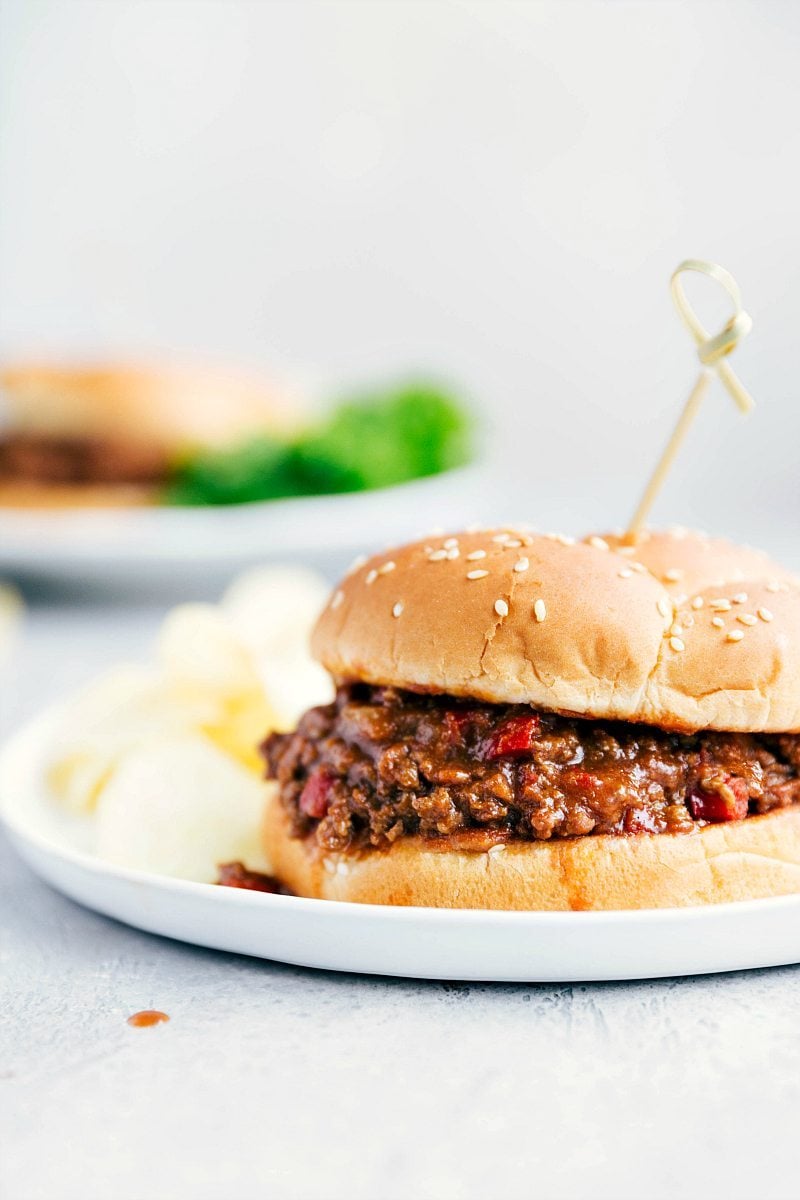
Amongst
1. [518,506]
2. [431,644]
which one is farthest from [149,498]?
[431,644]

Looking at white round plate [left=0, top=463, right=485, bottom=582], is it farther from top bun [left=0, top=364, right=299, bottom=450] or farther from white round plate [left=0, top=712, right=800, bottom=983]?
white round plate [left=0, top=712, right=800, bottom=983]

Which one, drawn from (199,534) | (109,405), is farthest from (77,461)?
(199,534)

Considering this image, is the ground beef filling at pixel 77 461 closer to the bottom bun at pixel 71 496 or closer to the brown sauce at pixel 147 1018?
the bottom bun at pixel 71 496

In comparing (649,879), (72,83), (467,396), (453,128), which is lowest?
(467,396)

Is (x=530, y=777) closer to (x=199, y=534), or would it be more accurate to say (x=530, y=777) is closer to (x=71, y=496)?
(x=199, y=534)

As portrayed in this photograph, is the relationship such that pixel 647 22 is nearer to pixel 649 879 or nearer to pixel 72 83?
pixel 72 83

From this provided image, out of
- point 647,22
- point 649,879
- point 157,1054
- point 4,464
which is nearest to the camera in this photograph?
point 157,1054
